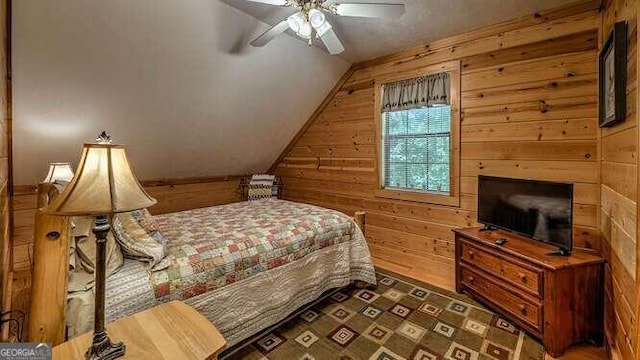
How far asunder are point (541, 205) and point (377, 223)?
1.83m

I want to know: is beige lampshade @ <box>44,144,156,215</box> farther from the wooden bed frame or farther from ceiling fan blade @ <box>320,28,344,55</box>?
ceiling fan blade @ <box>320,28,344,55</box>

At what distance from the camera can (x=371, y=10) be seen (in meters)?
1.83

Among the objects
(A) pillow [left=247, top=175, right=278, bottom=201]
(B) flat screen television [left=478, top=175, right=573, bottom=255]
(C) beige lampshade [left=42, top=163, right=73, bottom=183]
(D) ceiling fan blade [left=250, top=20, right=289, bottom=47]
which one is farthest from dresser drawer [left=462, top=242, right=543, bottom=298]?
(C) beige lampshade [left=42, top=163, right=73, bottom=183]

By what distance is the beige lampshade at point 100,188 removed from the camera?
94 cm

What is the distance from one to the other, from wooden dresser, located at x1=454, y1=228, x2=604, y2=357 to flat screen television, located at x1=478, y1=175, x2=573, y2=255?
0.40 ft

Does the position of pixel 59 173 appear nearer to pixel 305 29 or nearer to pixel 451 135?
pixel 305 29

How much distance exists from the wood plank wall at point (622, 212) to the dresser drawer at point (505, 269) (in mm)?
377

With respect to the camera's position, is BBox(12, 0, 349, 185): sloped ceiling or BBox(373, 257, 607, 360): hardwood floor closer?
BBox(12, 0, 349, 185): sloped ceiling

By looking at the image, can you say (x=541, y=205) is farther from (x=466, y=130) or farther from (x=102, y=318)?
(x=102, y=318)

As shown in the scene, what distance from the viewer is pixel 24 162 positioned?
2.54 meters

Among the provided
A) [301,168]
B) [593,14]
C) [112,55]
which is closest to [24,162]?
[112,55]

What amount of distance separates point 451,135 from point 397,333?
6.43ft

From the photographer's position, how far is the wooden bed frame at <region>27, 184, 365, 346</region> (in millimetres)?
1186

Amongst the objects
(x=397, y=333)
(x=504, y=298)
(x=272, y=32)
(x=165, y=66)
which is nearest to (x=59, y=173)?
(x=165, y=66)
